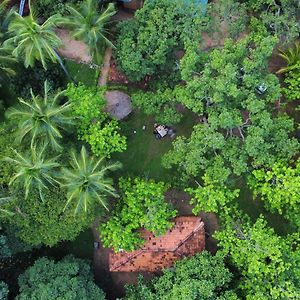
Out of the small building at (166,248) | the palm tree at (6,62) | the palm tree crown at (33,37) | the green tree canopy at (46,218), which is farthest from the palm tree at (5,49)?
the small building at (166,248)

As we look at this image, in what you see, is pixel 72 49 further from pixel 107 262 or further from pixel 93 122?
pixel 107 262

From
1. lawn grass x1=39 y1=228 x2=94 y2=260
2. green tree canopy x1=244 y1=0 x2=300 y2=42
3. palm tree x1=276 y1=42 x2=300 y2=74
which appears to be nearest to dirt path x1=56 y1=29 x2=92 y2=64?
lawn grass x1=39 y1=228 x2=94 y2=260

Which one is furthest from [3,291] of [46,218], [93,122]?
[93,122]

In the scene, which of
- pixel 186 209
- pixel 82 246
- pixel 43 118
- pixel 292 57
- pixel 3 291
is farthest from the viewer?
pixel 82 246

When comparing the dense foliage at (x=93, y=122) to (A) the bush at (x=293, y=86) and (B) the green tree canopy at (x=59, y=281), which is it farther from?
(A) the bush at (x=293, y=86)

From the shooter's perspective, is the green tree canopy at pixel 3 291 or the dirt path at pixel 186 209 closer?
the green tree canopy at pixel 3 291

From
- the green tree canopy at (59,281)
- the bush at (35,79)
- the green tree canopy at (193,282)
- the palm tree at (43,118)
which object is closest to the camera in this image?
the palm tree at (43,118)

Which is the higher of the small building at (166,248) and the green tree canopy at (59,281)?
the small building at (166,248)
